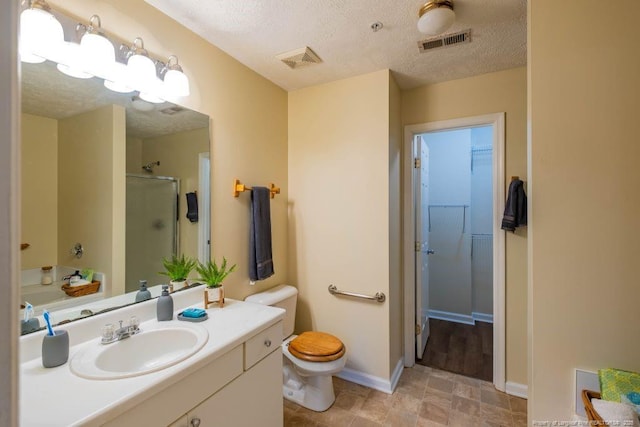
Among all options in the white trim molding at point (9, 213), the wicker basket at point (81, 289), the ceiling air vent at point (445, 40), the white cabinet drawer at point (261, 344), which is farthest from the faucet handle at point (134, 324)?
the ceiling air vent at point (445, 40)

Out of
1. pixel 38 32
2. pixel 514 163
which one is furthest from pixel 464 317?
pixel 38 32

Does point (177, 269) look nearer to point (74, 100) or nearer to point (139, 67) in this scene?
point (74, 100)

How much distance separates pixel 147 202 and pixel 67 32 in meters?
0.75

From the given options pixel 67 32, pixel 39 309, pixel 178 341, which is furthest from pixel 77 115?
pixel 178 341

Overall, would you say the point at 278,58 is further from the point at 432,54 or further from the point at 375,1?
the point at 432,54

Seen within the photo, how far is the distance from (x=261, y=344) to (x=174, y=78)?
4.56 feet

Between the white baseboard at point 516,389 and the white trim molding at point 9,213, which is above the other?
the white trim molding at point 9,213

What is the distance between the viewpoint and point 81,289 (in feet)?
4.04

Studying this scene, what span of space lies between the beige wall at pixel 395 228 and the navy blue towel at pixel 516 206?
0.75m

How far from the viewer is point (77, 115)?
1222mm

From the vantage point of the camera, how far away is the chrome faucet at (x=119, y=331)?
3.80ft

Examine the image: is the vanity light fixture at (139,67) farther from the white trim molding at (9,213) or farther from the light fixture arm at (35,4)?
the white trim molding at (9,213)

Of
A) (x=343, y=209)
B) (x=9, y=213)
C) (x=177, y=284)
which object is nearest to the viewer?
(x=9, y=213)

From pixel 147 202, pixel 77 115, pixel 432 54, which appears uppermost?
pixel 432 54
